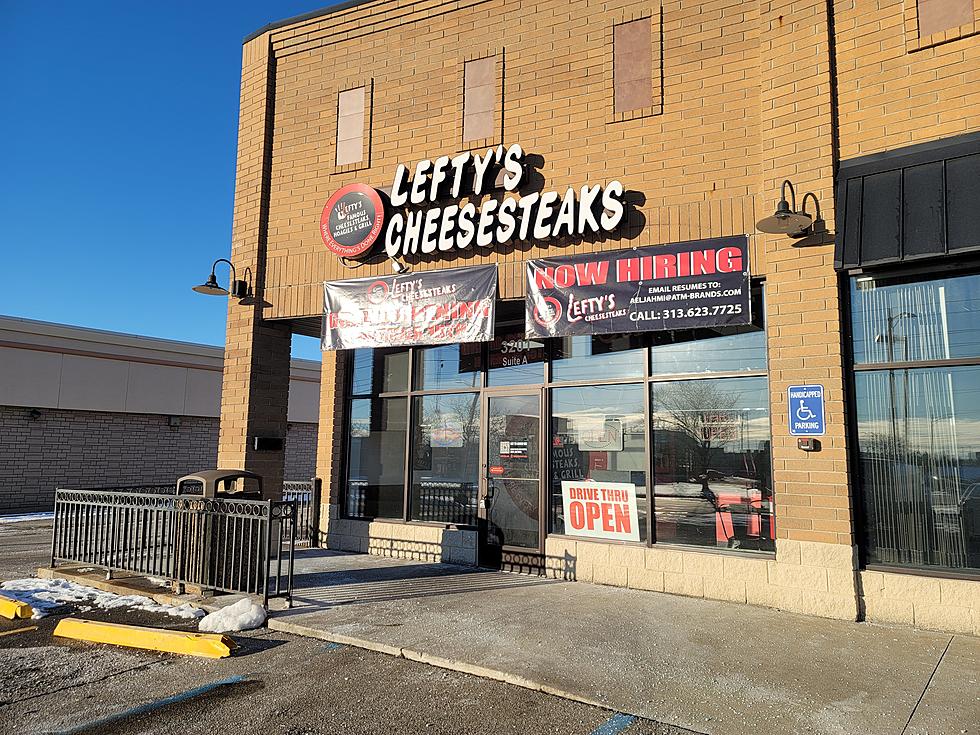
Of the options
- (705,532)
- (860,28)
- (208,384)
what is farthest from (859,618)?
(208,384)

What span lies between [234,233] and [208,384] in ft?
41.7

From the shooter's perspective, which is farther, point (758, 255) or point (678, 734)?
point (758, 255)

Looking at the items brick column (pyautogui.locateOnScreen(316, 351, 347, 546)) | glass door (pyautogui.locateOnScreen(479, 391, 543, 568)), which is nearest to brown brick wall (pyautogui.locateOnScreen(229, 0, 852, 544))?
brick column (pyautogui.locateOnScreen(316, 351, 347, 546))

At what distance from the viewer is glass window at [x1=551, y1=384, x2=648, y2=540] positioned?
29.7 feet

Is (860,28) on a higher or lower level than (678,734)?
higher

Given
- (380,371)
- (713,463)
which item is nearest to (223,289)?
(380,371)

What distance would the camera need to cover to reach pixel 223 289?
10734 mm

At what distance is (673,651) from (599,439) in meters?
3.69

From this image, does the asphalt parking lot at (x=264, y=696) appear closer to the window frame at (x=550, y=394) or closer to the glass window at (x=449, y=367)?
the window frame at (x=550, y=394)

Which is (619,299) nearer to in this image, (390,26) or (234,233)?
(390,26)

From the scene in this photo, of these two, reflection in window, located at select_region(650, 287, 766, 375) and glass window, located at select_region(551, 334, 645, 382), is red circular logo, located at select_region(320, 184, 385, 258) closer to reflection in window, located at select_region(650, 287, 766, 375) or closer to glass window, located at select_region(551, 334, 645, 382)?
glass window, located at select_region(551, 334, 645, 382)

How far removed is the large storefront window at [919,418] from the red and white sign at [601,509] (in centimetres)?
275

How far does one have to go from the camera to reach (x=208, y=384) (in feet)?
76.6

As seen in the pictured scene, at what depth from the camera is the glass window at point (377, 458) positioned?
1128 centimetres
